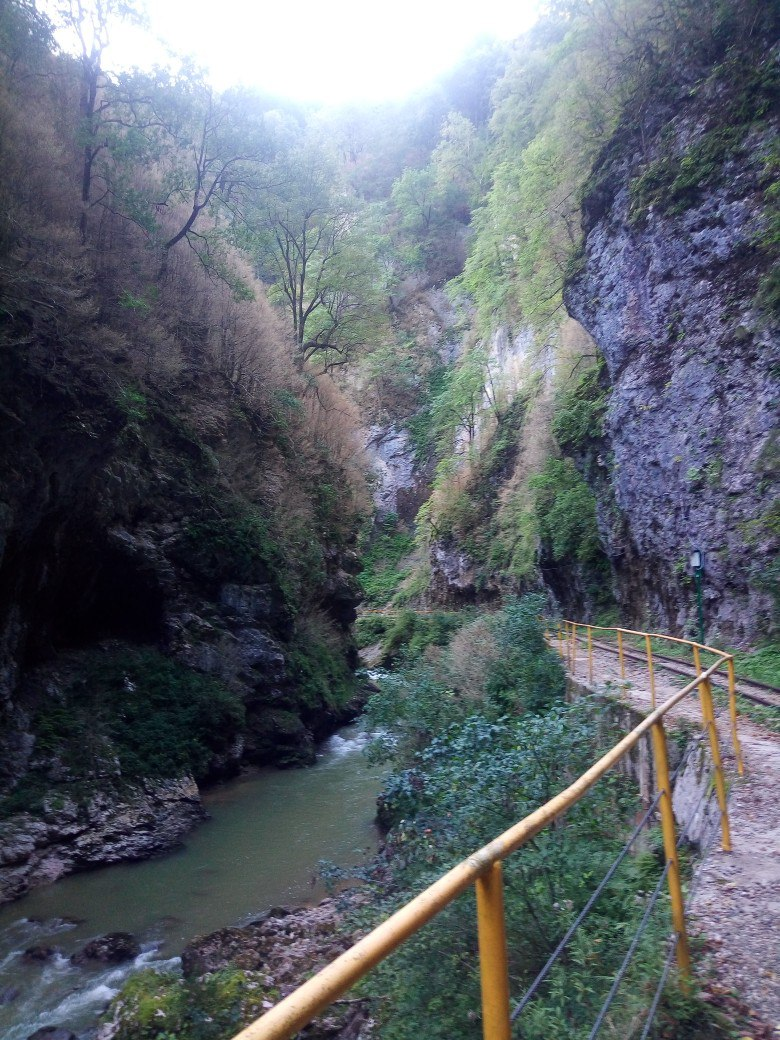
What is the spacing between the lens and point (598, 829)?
4652 millimetres

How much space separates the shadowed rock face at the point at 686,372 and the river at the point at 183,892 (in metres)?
8.57

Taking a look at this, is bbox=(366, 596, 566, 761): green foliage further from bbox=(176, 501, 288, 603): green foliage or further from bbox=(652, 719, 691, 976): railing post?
bbox=(652, 719, 691, 976): railing post

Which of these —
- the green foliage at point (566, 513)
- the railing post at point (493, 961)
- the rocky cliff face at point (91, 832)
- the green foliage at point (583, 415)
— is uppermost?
the green foliage at point (583, 415)

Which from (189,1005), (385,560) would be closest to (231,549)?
(189,1005)

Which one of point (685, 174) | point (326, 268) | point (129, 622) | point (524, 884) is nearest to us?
point (524, 884)

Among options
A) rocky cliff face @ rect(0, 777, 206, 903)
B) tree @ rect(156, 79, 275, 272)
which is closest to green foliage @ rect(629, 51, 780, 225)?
tree @ rect(156, 79, 275, 272)

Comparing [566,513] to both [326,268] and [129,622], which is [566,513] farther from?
[129,622]

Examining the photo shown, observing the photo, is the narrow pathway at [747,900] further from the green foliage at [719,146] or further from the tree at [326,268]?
the tree at [326,268]

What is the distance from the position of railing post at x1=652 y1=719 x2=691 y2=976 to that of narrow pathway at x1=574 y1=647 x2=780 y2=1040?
206 millimetres

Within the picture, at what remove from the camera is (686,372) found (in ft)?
51.0

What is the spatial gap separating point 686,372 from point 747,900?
13658 mm

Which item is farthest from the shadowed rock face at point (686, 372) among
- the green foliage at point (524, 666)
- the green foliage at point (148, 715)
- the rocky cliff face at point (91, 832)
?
the rocky cliff face at point (91, 832)

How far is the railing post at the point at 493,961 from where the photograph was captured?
170 centimetres

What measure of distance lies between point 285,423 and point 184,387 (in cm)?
412
